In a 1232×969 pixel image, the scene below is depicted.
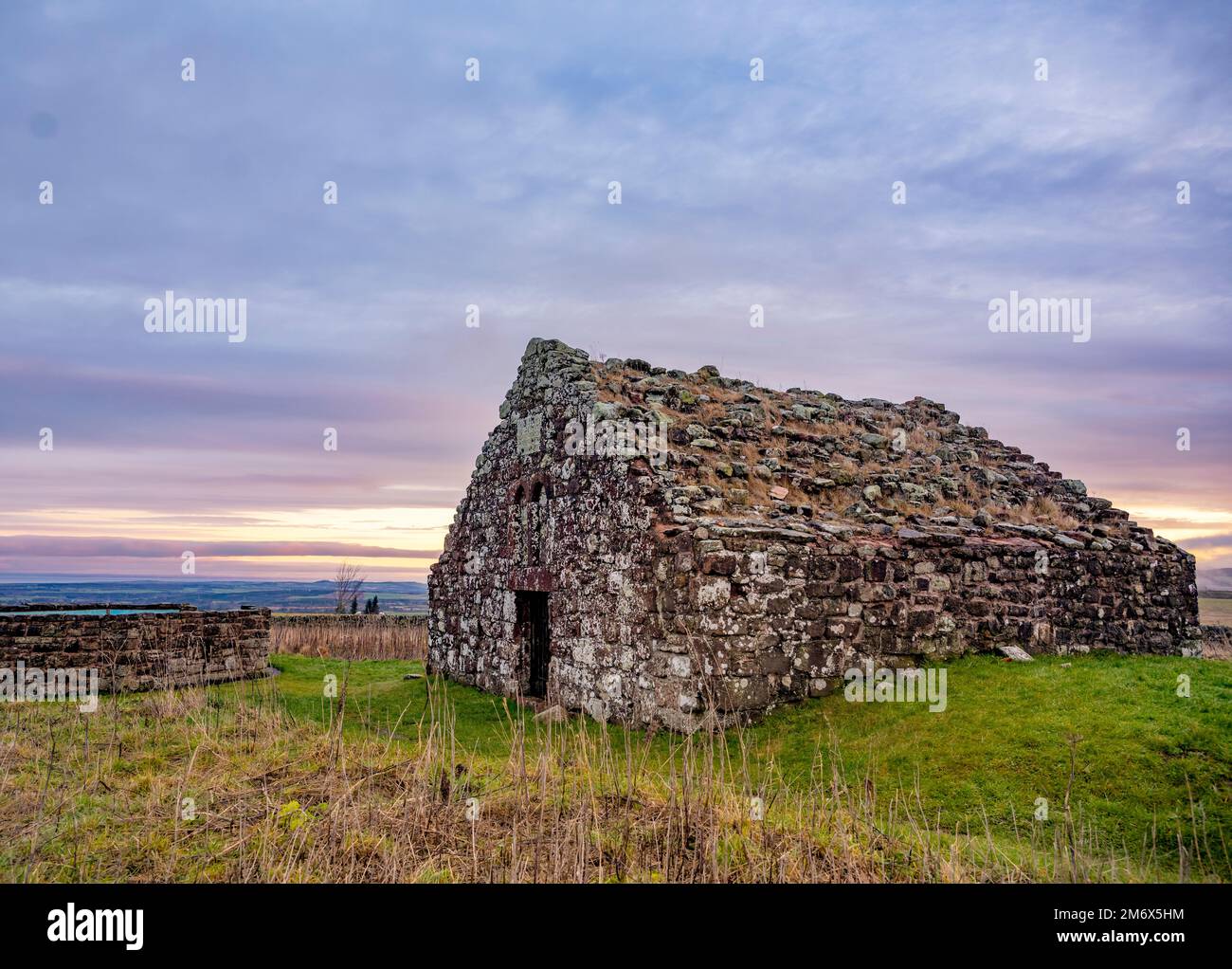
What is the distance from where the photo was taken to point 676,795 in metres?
5.65

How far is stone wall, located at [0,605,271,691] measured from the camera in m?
13.8

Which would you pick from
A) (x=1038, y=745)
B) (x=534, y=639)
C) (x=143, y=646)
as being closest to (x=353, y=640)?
(x=143, y=646)

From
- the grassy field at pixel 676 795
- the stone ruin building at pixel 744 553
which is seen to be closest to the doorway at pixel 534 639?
the stone ruin building at pixel 744 553

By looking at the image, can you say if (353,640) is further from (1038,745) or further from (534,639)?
(1038,745)

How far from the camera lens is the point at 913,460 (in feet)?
47.8

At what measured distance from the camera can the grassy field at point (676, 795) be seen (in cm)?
524

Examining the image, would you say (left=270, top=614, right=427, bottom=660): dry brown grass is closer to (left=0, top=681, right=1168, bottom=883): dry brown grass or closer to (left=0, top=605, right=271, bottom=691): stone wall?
(left=0, top=605, right=271, bottom=691): stone wall

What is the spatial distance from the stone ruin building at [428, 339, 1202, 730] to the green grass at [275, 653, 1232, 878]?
72 centimetres

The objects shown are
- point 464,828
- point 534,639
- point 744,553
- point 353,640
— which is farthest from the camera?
point 353,640

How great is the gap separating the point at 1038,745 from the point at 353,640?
1925 cm
